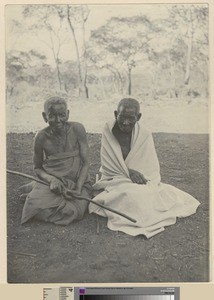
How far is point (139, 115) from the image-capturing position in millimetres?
3059

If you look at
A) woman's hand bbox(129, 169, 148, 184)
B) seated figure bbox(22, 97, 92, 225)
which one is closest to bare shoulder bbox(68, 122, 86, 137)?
seated figure bbox(22, 97, 92, 225)

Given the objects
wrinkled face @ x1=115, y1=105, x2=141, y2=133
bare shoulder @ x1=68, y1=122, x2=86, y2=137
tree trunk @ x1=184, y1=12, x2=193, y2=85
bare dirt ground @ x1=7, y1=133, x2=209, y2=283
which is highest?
tree trunk @ x1=184, y1=12, x2=193, y2=85

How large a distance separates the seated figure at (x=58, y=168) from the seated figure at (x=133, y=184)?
0.36 ft

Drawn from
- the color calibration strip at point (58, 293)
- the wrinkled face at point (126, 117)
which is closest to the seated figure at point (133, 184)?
the wrinkled face at point (126, 117)

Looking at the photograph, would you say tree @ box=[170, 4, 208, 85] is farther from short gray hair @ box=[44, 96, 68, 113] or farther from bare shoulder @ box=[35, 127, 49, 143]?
bare shoulder @ box=[35, 127, 49, 143]

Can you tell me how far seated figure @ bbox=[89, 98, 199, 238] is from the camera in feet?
9.89

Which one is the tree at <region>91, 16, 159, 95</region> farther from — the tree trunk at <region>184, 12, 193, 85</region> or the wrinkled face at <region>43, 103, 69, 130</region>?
the wrinkled face at <region>43, 103, 69, 130</region>

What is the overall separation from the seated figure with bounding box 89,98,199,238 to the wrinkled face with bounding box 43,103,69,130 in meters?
0.26

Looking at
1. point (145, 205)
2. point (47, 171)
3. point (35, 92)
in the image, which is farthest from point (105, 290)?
point (35, 92)

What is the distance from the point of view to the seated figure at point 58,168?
3012mm

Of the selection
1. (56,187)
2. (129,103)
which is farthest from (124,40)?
(56,187)

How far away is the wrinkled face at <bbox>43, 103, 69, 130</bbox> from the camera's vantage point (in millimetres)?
3045

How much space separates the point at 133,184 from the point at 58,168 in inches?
18.0

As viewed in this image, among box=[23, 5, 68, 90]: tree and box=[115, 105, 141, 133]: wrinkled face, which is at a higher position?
box=[23, 5, 68, 90]: tree
